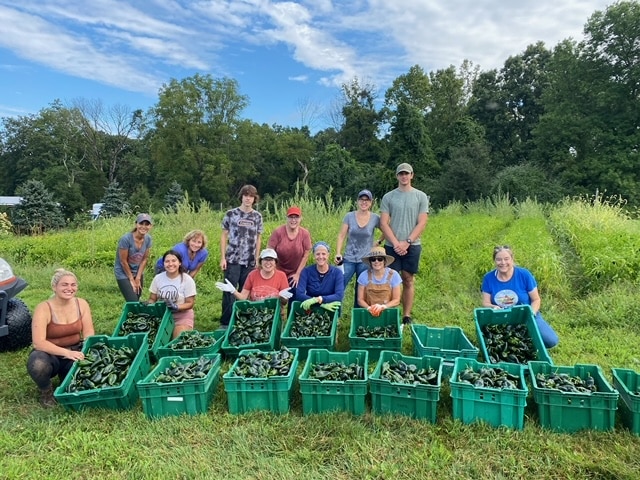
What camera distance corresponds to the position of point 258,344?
420 cm

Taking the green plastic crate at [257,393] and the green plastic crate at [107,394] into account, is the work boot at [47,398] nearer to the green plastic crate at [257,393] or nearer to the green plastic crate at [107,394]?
the green plastic crate at [107,394]

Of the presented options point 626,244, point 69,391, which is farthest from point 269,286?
point 626,244

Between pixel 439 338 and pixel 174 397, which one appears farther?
pixel 439 338

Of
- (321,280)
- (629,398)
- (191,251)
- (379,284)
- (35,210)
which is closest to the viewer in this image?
(629,398)

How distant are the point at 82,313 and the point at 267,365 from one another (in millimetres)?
1901

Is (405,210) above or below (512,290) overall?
above

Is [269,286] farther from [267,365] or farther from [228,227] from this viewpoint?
[267,365]

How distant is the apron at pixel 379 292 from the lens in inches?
190

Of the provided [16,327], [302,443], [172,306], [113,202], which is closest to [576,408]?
[302,443]

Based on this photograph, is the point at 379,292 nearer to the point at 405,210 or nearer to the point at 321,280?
the point at 321,280

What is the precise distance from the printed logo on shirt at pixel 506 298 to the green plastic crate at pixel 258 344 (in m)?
2.31

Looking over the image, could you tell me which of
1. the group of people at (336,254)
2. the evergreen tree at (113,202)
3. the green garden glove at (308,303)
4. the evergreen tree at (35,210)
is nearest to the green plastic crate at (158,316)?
the group of people at (336,254)

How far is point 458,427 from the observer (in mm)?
3082

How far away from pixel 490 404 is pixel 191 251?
148 inches
